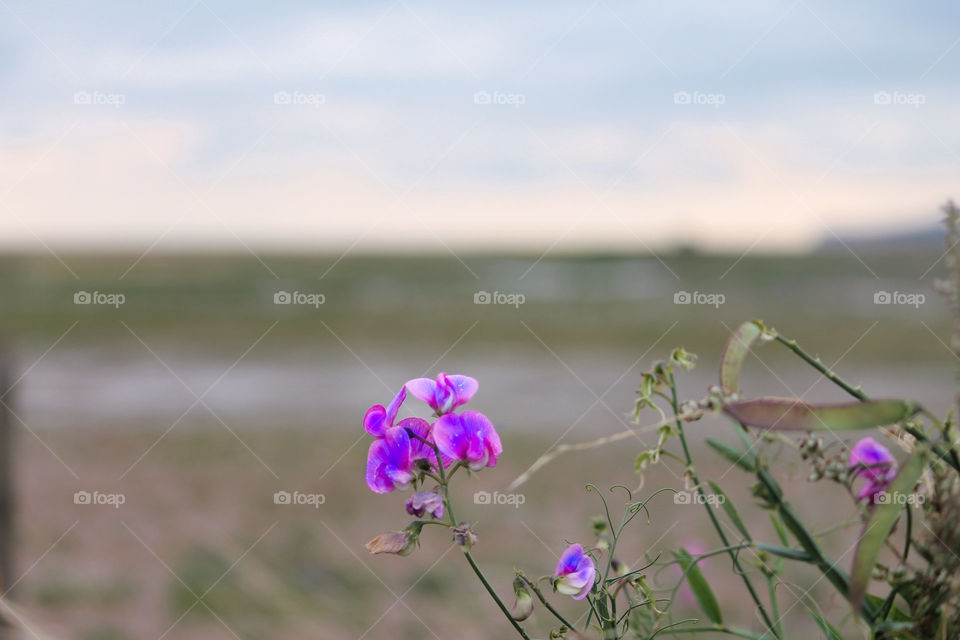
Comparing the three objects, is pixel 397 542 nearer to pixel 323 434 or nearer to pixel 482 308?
pixel 323 434

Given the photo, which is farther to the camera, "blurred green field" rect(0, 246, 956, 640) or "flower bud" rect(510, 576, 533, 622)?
"blurred green field" rect(0, 246, 956, 640)

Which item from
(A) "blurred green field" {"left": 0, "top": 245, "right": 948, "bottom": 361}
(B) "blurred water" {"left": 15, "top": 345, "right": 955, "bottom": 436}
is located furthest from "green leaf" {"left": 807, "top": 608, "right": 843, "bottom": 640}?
(A) "blurred green field" {"left": 0, "top": 245, "right": 948, "bottom": 361}

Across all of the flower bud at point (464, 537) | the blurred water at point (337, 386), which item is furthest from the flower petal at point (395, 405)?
the blurred water at point (337, 386)

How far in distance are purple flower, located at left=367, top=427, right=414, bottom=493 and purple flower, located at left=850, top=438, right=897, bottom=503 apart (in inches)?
14.6

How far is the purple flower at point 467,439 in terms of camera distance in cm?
72

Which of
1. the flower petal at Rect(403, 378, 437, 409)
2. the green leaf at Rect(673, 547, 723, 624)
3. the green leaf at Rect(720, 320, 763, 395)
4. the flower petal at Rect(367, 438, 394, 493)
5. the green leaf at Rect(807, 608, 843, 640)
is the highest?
the flower petal at Rect(403, 378, 437, 409)

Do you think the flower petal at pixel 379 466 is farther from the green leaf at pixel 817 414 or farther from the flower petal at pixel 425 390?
the green leaf at pixel 817 414

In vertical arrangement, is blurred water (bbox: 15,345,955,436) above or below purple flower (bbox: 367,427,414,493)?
above

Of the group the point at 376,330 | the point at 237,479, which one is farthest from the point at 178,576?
the point at 376,330

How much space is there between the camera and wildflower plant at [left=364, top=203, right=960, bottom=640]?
1.82ft

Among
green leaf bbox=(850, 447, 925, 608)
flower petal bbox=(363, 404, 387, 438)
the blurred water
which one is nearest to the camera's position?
green leaf bbox=(850, 447, 925, 608)

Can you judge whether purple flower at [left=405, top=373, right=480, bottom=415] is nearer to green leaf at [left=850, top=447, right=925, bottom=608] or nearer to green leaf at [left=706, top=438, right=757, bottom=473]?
green leaf at [left=706, top=438, right=757, bottom=473]

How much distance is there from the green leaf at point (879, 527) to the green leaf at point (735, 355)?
15cm

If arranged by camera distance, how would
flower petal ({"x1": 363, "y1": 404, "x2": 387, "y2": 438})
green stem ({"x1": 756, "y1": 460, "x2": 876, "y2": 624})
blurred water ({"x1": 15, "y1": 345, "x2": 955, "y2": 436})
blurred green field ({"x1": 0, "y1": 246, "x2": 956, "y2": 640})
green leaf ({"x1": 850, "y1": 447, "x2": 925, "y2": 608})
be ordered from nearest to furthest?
green leaf ({"x1": 850, "y1": 447, "x2": 925, "y2": 608}) < green stem ({"x1": 756, "y1": 460, "x2": 876, "y2": 624}) < flower petal ({"x1": 363, "y1": 404, "x2": 387, "y2": 438}) < blurred green field ({"x1": 0, "y1": 246, "x2": 956, "y2": 640}) < blurred water ({"x1": 15, "y1": 345, "x2": 955, "y2": 436})
